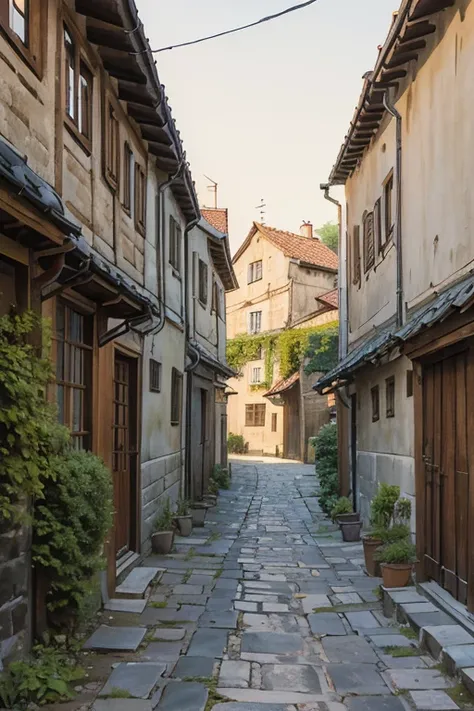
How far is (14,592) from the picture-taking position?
418 cm

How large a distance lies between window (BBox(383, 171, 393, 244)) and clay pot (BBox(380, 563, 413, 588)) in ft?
15.6

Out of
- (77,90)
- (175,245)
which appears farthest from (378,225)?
(77,90)

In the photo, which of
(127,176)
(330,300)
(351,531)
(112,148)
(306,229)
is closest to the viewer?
(112,148)

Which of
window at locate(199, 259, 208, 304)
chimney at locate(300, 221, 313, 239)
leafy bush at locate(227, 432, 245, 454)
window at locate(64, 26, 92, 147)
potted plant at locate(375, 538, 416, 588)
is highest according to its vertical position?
chimney at locate(300, 221, 313, 239)

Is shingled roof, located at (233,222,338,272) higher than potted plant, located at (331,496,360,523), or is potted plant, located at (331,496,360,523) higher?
shingled roof, located at (233,222,338,272)

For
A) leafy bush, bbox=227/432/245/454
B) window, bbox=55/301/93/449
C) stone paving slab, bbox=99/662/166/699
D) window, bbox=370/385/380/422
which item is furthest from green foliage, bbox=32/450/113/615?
leafy bush, bbox=227/432/245/454

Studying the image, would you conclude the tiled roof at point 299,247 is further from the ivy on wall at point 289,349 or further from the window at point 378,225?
the window at point 378,225

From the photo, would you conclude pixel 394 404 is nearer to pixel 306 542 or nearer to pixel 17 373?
pixel 306 542

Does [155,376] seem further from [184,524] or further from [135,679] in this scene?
[135,679]

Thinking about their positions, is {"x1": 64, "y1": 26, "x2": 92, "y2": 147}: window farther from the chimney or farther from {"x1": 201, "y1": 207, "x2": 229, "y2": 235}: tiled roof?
the chimney

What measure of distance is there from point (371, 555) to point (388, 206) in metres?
5.08

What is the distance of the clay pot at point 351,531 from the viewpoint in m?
10.1

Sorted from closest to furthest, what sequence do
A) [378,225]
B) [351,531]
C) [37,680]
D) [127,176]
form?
[37,680]
[127,176]
[351,531]
[378,225]

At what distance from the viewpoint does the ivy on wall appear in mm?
23547
